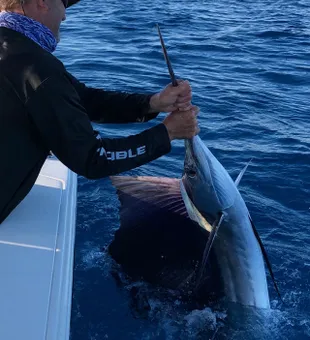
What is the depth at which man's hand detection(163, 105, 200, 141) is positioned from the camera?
232 centimetres

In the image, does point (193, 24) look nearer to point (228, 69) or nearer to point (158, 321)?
point (228, 69)

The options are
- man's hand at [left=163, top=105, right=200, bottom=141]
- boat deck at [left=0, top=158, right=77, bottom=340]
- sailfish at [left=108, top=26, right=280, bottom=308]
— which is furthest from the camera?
sailfish at [left=108, top=26, right=280, bottom=308]

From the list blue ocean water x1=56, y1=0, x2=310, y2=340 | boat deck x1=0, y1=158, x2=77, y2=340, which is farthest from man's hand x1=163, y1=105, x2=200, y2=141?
blue ocean water x1=56, y1=0, x2=310, y2=340

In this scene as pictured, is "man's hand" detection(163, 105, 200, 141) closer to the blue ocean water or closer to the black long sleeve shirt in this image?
the black long sleeve shirt

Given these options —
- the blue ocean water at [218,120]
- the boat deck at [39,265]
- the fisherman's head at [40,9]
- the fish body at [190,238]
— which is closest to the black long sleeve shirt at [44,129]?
the fisherman's head at [40,9]

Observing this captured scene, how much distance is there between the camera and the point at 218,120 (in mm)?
6086

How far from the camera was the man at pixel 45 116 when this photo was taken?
81.5 inches

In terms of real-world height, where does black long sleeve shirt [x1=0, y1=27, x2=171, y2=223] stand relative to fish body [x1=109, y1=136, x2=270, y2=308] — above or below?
above

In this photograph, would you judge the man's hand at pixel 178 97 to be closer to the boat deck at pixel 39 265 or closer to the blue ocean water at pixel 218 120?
the boat deck at pixel 39 265

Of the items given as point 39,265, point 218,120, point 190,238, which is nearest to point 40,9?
point 39,265

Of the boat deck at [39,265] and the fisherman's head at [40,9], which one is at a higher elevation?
the fisherman's head at [40,9]

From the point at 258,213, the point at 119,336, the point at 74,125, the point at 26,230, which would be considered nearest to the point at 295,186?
the point at 258,213

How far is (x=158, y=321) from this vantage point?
2885 millimetres

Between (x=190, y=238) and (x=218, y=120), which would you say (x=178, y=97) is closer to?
(x=190, y=238)
